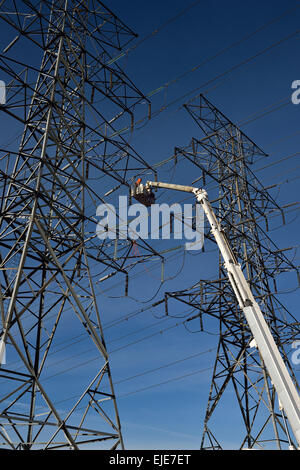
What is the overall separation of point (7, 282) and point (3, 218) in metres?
1.84

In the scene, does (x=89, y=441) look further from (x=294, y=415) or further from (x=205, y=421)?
(x=205, y=421)

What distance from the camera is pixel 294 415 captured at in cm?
729

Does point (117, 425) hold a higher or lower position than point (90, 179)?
lower

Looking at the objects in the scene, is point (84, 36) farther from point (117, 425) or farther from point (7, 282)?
point (117, 425)

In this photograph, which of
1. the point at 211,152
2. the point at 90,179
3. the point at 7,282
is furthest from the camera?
the point at 211,152

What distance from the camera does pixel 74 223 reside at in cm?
1312

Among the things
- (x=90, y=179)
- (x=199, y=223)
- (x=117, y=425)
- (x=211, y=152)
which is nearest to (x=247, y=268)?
(x=199, y=223)

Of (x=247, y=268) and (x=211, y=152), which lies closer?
(x=247, y=268)

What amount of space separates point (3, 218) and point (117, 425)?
252 inches
